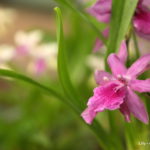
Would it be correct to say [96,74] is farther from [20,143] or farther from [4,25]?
[4,25]

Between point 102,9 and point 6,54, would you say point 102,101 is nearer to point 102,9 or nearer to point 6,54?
point 102,9

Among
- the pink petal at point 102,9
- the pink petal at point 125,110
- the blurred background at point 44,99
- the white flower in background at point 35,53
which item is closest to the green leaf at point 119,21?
the pink petal at point 102,9

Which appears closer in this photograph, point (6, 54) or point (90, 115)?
point (90, 115)

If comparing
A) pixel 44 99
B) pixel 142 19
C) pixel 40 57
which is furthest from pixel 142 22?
pixel 44 99

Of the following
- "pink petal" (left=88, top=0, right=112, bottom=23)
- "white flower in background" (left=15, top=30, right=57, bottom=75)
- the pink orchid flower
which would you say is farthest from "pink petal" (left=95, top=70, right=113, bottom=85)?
"white flower in background" (left=15, top=30, right=57, bottom=75)

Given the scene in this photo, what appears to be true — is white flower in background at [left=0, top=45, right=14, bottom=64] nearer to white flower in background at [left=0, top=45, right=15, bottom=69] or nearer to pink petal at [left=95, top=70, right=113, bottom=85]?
white flower in background at [left=0, top=45, right=15, bottom=69]

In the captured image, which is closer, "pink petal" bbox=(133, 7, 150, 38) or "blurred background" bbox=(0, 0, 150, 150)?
"pink petal" bbox=(133, 7, 150, 38)

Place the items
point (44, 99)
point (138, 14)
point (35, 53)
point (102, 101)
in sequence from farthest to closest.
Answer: point (44, 99), point (35, 53), point (138, 14), point (102, 101)

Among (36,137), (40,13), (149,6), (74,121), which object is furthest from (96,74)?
(40,13)
